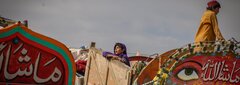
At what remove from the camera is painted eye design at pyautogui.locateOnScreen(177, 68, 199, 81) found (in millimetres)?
6254

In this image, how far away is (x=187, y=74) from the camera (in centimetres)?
636

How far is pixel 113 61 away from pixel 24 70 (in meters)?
2.52

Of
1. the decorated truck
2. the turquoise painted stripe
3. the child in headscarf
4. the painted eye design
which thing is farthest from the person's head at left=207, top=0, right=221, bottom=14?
the turquoise painted stripe

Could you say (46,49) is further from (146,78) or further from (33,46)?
(146,78)

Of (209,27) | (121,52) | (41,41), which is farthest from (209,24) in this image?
(41,41)

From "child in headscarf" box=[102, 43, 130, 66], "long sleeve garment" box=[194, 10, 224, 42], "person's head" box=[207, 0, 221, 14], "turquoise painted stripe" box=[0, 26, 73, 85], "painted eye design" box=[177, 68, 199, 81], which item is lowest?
"painted eye design" box=[177, 68, 199, 81]

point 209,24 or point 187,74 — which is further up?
point 209,24

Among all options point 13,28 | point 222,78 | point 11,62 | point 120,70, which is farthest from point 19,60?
point 222,78

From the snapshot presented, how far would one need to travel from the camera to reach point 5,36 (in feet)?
16.8

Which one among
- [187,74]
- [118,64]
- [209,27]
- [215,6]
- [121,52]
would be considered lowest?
[187,74]

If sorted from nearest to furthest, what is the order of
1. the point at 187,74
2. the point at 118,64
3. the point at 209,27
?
the point at 187,74 < the point at 209,27 < the point at 118,64

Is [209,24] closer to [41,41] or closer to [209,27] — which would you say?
[209,27]

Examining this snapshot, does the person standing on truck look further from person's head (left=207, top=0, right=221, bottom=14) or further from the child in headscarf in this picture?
the child in headscarf

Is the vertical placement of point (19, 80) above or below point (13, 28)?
below
